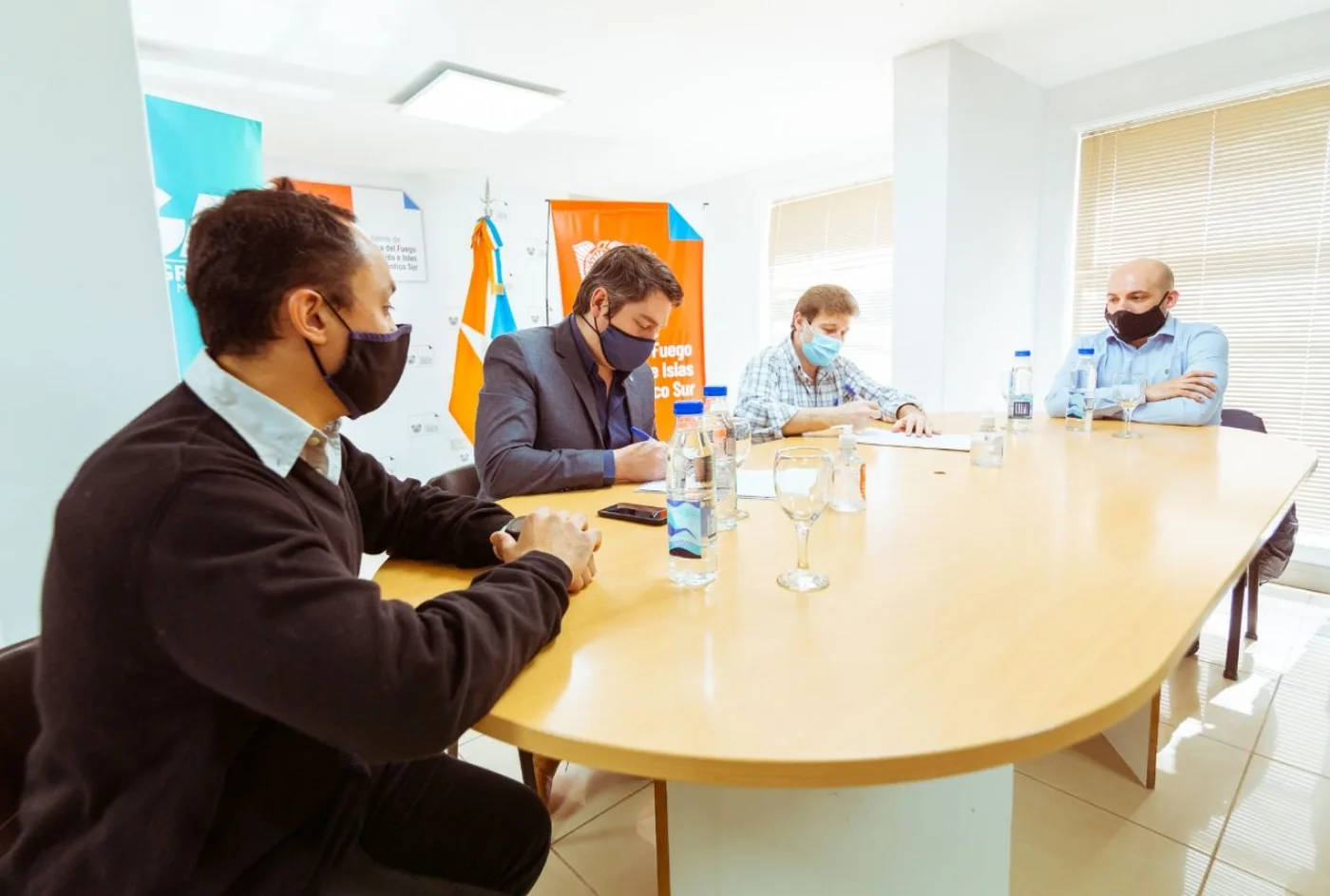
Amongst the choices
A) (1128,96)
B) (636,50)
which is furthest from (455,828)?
(1128,96)

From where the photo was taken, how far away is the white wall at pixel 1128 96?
2.89 m

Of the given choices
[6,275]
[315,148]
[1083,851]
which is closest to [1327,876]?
[1083,851]

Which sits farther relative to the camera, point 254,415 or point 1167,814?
point 1167,814

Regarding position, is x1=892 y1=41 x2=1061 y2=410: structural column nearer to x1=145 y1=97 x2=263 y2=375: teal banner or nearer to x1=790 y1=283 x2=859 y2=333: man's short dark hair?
x1=790 y1=283 x2=859 y2=333: man's short dark hair

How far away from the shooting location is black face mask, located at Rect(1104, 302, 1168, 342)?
8.18 ft

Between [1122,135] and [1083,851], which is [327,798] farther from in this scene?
[1122,135]

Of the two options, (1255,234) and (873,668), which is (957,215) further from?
(873,668)

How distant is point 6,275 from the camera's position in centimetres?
121

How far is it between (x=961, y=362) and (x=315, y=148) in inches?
175

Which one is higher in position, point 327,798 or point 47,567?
point 47,567

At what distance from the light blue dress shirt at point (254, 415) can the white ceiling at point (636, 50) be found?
2504 millimetres

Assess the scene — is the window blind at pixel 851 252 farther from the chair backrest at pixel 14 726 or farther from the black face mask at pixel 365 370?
the chair backrest at pixel 14 726

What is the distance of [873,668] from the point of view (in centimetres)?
69

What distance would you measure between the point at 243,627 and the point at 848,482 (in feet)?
3.61
